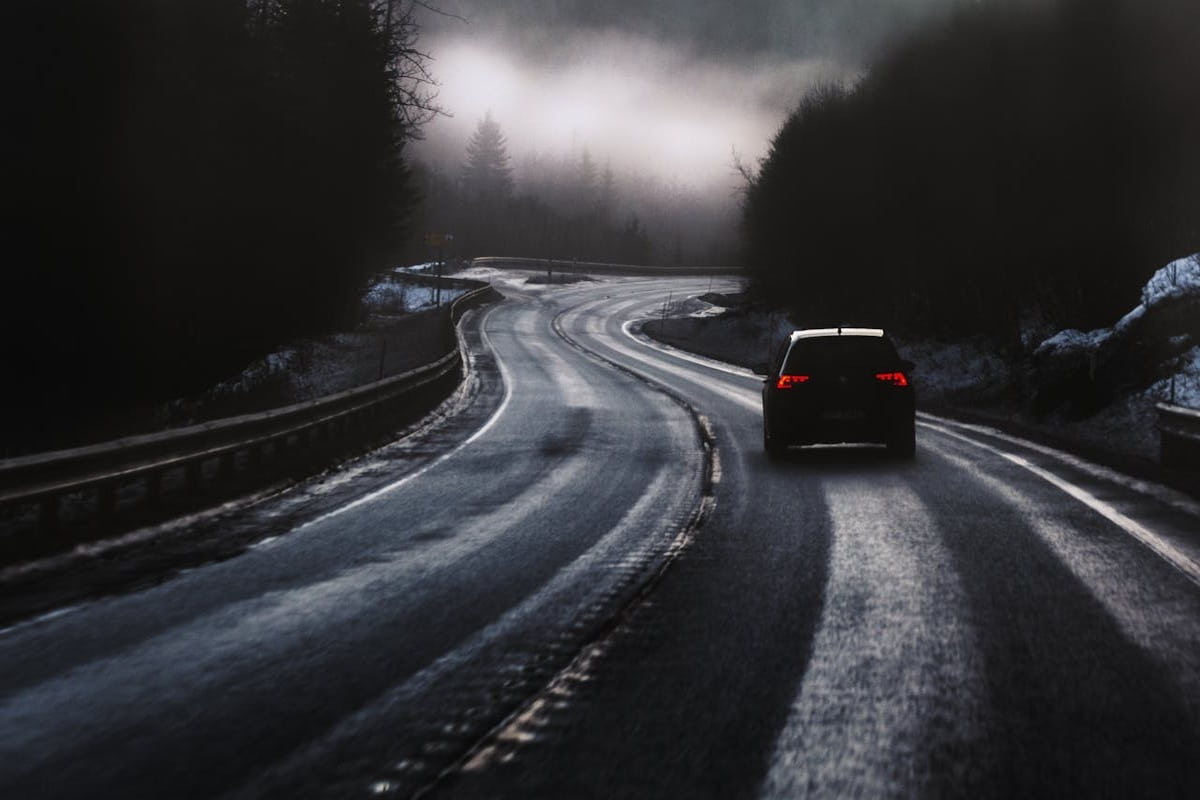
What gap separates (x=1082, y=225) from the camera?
29.7 m

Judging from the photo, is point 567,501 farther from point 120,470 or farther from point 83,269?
point 83,269

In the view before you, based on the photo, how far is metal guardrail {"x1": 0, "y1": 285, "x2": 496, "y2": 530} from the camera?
775 centimetres

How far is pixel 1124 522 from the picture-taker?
356 inches

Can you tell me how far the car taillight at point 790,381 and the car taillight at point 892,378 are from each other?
868mm

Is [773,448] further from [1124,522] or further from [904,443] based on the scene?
[1124,522]

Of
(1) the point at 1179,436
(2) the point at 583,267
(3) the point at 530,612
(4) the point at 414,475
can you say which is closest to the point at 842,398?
(1) the point at 1179,436

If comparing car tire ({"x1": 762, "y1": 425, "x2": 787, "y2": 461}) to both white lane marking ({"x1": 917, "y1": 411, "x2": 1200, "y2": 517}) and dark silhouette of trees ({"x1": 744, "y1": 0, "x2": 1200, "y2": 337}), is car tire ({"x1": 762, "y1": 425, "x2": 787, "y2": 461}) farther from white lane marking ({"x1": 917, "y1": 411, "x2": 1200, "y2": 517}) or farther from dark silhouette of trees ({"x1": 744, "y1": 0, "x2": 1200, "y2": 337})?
dark silhouette of trees ({"x1": 744, "y1": 0, "x2": 1200, "y2": 337})

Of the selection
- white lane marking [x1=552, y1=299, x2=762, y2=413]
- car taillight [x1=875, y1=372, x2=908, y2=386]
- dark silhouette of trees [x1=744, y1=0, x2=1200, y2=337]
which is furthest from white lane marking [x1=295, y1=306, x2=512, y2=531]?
dark silhouette of trees [x1=744, y1=0, x2=1200, y2=337]

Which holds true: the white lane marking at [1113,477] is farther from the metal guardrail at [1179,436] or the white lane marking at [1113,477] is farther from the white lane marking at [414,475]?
the white lane marking at [414,475]

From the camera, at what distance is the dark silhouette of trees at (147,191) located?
16609mm

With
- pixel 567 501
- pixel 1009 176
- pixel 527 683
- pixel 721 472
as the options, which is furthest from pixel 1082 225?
pixel 527 683

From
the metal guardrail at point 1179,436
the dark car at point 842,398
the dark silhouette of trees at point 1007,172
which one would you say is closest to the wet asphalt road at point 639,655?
the metal guardrail at point 1179,436

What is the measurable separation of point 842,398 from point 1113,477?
10.2ft

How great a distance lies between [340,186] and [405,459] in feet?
77.6
